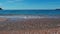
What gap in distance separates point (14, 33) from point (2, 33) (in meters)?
1.00

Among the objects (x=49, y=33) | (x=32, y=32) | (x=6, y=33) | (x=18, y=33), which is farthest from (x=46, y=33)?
(x=6, y=33)

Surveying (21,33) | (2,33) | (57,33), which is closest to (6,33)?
(2,33)

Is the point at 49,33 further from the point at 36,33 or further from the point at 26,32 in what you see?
the point at 26,32

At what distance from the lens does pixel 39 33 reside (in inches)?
495

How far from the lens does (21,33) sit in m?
12.8

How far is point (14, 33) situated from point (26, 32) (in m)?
1.04

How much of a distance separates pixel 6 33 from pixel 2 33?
0.33m

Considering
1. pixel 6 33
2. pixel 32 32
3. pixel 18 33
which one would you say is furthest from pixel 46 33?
pixel 6 33

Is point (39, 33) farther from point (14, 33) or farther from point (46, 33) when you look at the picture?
point (14, 33)

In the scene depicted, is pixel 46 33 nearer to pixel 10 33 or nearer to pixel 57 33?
pixel 57 33

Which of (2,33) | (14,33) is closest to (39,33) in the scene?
(14,33)

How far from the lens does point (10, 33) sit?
12789mm

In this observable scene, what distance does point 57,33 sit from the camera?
12.4 m

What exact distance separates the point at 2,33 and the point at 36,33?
2.74 m
